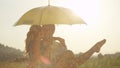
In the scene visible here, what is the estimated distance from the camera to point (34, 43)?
4434 mm

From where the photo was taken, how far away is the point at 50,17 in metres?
4.55

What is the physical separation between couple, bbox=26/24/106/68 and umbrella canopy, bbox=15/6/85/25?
8 cm

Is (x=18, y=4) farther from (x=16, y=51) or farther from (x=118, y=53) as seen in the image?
(x=118, y=53)

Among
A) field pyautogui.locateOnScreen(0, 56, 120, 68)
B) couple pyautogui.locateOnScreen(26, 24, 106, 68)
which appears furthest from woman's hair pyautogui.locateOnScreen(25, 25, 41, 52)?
field pyautogui.locateOnScreen(0, 56, 120, 68)

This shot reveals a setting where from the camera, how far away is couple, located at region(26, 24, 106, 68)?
432cm

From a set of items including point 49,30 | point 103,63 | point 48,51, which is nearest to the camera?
point 49,30

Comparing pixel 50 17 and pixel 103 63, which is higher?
pixel 50 17

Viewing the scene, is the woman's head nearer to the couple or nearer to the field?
the couple

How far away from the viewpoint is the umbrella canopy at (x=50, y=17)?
4555 mm

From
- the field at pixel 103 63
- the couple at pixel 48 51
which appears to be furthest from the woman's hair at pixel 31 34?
the field at pixel 103 63

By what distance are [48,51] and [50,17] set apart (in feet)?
1.56

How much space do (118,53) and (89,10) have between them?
1.31 metres

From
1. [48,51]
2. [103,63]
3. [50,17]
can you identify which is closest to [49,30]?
[50,17]

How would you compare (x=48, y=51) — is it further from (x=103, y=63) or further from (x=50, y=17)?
(x=103, y=63)
